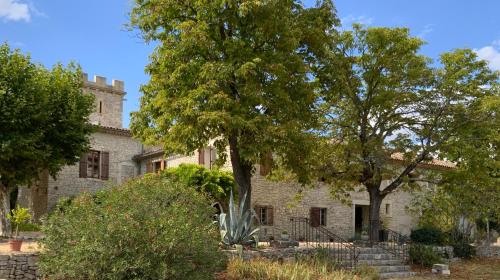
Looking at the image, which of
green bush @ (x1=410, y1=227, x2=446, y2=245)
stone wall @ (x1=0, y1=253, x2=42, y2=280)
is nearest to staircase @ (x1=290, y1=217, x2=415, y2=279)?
green bush @ (x1=410, y1=227, x2=446, y2=245)

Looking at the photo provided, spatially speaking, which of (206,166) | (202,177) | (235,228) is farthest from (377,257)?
(206,166)

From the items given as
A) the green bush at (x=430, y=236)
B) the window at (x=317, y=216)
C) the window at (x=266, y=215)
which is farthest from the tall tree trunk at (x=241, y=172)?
the green bush at (x=430, y=236)

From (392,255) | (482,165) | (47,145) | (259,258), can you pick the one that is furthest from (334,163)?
(47,145)

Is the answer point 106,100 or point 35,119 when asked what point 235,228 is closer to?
point 35,119

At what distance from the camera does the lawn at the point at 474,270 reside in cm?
1927

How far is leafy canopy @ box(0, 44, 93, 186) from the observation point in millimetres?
20250

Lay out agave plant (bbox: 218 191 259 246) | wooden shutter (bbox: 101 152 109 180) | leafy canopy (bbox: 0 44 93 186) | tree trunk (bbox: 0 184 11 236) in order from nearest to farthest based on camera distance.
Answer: agave plant (bbox: 218 191 259 246)
leafy canopy (bbox: 0 44 93 186)
tree trunk (bbox: 0 184 11 236)
wooden shutter (bbox: 101 152 109 180)

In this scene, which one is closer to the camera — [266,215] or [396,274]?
[396,274]

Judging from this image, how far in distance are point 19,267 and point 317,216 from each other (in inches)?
740

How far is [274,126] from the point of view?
15836 millimetres

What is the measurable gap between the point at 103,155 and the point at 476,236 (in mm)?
20827

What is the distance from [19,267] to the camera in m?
13.3

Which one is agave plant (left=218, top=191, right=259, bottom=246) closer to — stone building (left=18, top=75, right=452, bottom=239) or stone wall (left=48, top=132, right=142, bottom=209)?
stone building (left=18, top=75, right=452, bottom=239)

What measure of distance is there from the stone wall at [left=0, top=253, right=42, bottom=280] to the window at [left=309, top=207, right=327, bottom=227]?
17828 millimetres
